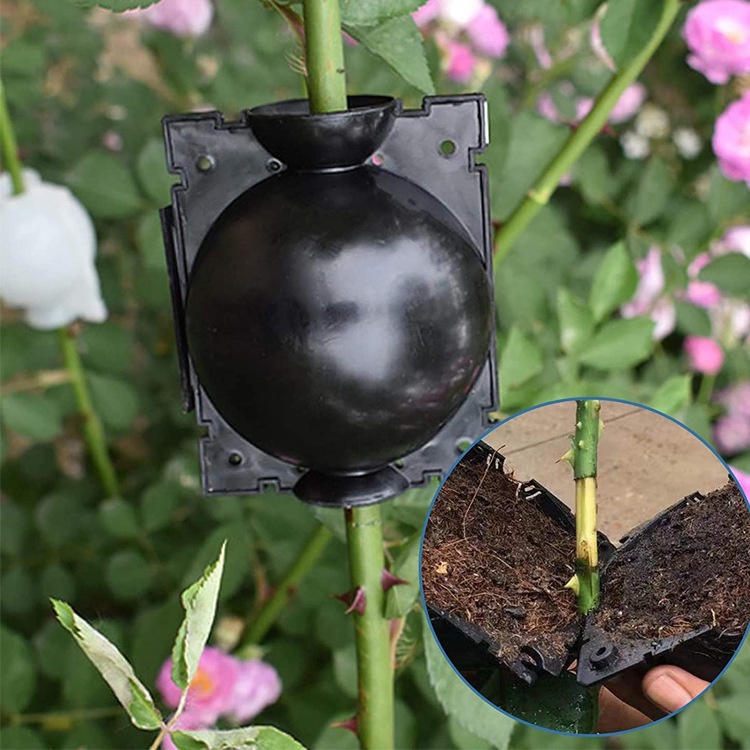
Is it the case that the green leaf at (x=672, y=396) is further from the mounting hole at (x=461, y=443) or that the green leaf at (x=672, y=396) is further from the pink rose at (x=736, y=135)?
the mounting hole at (x=461, y=443)

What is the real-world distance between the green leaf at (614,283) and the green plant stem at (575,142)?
11 centimetres

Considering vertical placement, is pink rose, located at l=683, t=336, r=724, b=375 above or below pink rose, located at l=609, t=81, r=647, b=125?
below

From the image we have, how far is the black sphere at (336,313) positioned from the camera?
36 cm

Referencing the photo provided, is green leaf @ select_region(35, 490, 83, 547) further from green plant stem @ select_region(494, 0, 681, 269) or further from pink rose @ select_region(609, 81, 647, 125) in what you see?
pink rose @ select_region(609, 81, 647, 125)

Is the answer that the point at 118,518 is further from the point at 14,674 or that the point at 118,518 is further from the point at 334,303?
the point at 334,303

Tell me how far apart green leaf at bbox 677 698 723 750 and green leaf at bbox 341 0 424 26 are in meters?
0.56

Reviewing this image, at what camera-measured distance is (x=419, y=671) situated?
2.43 ft

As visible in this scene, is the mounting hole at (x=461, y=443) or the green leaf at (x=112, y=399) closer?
the mounting hole at (x=461, y=443)

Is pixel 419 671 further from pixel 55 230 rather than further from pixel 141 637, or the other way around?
pixel 55 230

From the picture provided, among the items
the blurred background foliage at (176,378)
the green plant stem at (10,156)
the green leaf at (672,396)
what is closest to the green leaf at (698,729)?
the blurred background foliage at (176,378)

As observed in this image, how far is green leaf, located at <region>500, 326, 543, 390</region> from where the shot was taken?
2.26ft

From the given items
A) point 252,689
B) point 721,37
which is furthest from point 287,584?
point 721,37

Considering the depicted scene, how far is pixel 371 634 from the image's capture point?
0.49m

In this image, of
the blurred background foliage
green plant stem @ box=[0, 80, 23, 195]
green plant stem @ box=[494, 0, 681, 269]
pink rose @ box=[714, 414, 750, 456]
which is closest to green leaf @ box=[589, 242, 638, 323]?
the blurred background foliage
